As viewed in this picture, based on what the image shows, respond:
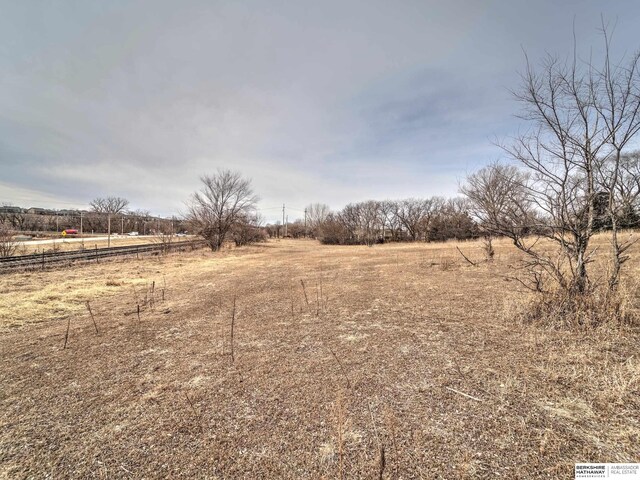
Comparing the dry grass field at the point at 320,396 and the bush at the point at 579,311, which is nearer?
the dry grass field at the point at 320,396

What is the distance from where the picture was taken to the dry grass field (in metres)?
1.92

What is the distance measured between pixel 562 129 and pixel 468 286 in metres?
4.45

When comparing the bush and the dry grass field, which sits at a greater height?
the bush

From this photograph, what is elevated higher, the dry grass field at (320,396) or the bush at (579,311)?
the bush at (579,311)

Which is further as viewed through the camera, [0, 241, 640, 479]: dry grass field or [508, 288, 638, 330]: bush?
[508, 288, 638, 330]: bush

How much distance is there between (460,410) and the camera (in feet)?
7.79

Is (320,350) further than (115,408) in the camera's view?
Yes

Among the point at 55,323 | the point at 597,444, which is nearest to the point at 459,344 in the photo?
the point at 597,444

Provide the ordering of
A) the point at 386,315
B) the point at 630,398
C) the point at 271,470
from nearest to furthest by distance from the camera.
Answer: the point at 271,470
the point at 630,398
the point at 386,315

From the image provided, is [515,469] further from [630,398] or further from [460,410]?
[630,398]

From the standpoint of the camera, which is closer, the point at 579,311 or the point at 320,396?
the point at 320,396

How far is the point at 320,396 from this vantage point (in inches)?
106

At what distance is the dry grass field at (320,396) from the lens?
6.31ft

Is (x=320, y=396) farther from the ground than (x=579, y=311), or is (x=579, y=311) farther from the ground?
(x=579, y=311)
